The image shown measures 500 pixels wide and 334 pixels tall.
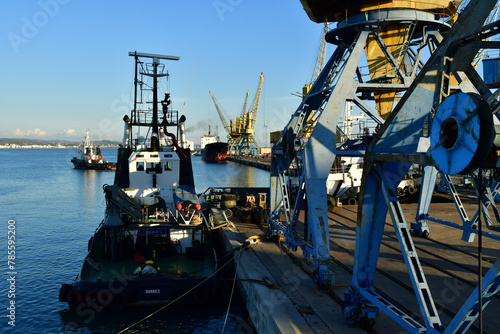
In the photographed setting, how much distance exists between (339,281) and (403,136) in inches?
262

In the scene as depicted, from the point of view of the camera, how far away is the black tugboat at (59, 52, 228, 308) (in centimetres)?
1512

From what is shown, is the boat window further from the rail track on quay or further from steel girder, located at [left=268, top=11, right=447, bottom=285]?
the rail track on quay

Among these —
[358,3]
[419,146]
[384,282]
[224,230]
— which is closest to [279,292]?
[384,282]

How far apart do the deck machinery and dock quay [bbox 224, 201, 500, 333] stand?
658mm

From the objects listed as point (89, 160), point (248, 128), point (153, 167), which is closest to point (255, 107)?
point (248, 128)

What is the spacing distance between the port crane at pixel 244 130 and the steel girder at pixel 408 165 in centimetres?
13638

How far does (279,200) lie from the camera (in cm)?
1895

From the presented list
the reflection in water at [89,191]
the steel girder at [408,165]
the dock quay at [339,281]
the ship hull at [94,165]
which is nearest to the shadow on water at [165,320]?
the dock quay at [339,281]

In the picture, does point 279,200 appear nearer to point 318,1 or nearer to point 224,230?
point 224,230

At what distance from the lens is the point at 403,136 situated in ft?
27.7

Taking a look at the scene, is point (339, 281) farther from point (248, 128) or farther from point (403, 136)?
point (248, 128)

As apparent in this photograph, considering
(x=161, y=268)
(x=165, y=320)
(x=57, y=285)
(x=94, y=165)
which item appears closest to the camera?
(x=165, y=320)

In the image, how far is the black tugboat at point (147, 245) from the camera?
15117mm

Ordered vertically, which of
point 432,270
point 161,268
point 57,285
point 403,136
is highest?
point 403,136
